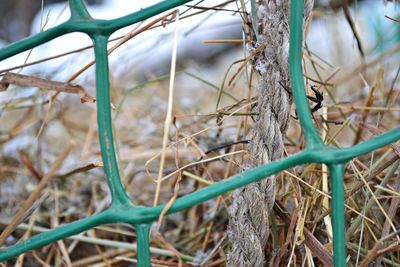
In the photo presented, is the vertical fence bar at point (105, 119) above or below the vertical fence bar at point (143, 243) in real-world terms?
above

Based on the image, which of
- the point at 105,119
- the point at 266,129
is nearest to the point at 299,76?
the point at 266,129

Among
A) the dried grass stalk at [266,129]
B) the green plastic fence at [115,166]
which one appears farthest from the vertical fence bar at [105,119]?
the dried grass stalk at [266,129]

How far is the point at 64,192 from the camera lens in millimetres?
993

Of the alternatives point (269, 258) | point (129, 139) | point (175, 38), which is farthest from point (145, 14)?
point (129, 139)

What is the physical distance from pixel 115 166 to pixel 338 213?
0.19m

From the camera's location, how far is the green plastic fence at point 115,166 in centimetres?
47

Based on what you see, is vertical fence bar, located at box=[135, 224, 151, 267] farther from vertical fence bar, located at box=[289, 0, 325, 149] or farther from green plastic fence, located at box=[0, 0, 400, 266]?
vertical fence bar, located at box=[289, 0, 325, 149]

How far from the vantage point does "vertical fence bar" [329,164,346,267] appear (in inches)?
18.8

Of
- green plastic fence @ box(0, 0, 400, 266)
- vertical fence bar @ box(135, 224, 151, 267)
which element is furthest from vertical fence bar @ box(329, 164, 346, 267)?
vertical fence bar @ box(135, 224, 151, 267)

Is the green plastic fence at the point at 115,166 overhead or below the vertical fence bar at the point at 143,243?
overhead

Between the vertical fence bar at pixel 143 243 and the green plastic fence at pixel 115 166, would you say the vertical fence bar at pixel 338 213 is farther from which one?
the vertical fence bar at pixel 143 243

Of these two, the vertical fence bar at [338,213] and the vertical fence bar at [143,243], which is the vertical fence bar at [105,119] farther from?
the vertical fence bar at [338,213]

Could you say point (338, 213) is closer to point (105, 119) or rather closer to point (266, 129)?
point (266, 129)

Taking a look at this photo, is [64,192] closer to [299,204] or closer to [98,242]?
[98,242]
